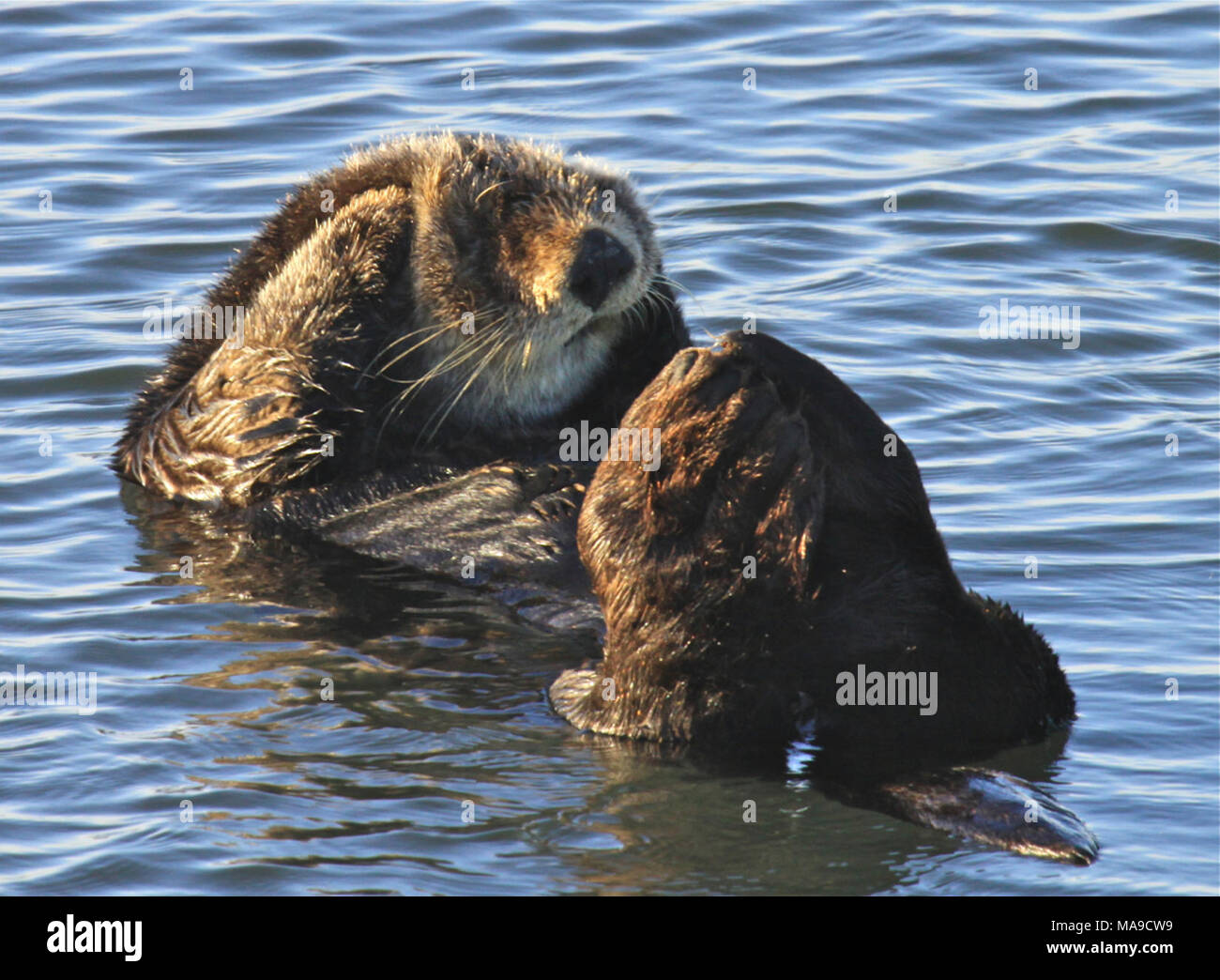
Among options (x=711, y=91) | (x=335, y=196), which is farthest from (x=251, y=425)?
(x=711, y=91)

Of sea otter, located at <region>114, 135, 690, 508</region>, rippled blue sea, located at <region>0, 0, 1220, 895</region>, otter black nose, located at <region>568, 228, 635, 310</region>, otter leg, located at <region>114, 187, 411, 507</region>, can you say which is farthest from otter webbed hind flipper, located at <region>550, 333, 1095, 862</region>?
otter leg, located at <region>114, 187, 411, 507</region>

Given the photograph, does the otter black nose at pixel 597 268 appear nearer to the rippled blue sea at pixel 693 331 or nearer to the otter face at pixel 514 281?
the otter face at pixel 514 281

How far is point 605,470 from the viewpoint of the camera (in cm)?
428

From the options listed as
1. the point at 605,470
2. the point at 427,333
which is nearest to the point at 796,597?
the point at 605,470

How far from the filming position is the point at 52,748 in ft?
14.8

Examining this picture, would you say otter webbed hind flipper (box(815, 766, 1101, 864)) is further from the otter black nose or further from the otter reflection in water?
the otter black nose

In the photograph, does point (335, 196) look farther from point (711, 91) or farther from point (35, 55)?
point (35, 55)

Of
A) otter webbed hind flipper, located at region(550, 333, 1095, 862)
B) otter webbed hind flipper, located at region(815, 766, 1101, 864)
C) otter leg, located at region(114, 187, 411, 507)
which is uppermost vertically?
otter leg, located at region(114, 187, 411, 507)

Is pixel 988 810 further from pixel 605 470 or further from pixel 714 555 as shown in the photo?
pixel 605 470

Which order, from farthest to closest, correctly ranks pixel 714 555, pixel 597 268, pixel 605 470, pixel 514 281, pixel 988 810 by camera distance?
pixel 514 281 → pixel 597 268 → pixel 605 470 → pixel 714 555 → pixel 988 810

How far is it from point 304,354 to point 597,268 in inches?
36.1

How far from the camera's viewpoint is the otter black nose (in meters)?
Result: 5.24

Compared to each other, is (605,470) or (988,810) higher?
(605,470)
